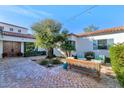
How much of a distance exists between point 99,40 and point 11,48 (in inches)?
486

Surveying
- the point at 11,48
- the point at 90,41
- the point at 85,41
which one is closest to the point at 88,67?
the point at 90,41

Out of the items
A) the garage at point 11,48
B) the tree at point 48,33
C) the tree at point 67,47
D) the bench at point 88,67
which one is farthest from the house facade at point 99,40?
the garage at point 11,48

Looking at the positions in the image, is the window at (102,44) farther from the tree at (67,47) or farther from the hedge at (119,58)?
the hedge at (119,58)

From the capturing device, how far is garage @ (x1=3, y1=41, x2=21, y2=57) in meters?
18.1

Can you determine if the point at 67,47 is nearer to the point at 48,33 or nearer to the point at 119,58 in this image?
the point at 48,33

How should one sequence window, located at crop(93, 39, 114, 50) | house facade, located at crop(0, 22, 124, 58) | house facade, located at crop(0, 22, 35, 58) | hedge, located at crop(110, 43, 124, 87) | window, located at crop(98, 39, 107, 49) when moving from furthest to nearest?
house facade, located at crop(0, 22, 35, 58), window, located at crop(98, 39, 107, 49), window, located at crop(93, 39, 114, 50), house facade, located at crop(0, 22, 124, 58), hedge, located at crop(110, 43, 124, 87)

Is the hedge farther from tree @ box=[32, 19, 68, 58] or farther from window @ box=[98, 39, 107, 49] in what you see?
tree @ box=[32, 19, 68, 58]

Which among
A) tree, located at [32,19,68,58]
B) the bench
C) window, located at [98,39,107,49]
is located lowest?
the bench

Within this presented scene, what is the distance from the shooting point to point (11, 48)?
19.0 metres

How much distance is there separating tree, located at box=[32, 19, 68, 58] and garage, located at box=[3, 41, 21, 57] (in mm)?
4373

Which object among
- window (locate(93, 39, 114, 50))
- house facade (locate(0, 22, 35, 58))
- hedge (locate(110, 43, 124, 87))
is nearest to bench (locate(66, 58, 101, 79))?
hedge (locate(110, 43, 124, 87))

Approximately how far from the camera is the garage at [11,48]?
59.5ft
